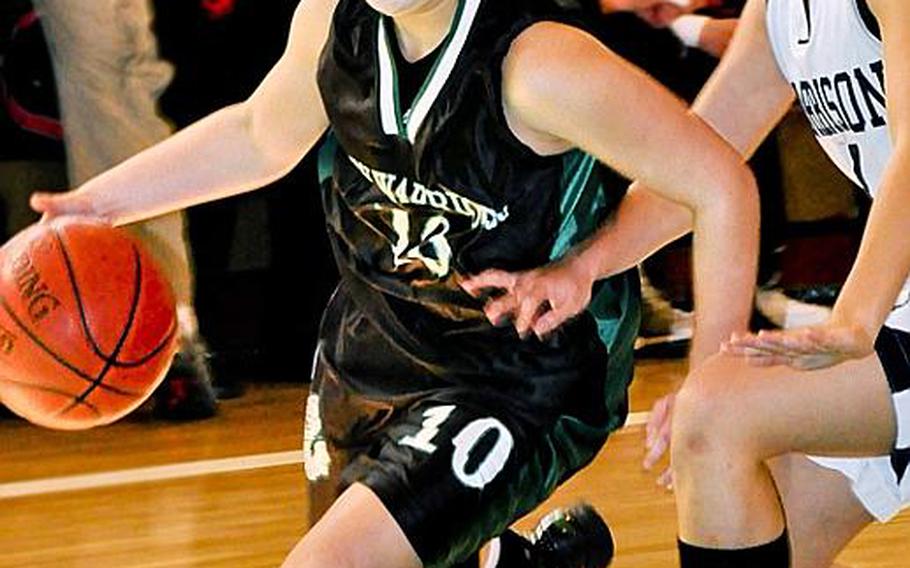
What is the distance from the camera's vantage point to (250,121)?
293 centimetres

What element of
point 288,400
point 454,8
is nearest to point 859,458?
point 454,8

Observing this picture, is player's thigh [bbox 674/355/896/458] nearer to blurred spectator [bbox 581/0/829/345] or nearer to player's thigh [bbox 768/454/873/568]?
player's thigh [bbox 768/454/873/568]

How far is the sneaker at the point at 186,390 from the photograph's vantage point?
4.99 m

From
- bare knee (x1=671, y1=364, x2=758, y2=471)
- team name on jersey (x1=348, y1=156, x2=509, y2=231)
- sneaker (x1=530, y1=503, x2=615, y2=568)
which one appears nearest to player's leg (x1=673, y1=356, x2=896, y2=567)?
bare knee (x1=671, y1=364, x2=758, y2=471)

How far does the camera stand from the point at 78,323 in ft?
9.44

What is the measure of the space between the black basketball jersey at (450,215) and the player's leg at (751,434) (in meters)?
0.27

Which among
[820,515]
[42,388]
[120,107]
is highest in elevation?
[42,388]

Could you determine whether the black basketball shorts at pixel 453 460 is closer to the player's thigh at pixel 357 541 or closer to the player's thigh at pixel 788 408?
the player's thigh at pixel 357 541

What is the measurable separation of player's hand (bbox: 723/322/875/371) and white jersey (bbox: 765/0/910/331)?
0.32 metres

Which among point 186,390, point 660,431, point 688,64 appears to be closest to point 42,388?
point 660,431

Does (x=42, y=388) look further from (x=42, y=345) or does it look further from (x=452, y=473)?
(x=452, y=473)

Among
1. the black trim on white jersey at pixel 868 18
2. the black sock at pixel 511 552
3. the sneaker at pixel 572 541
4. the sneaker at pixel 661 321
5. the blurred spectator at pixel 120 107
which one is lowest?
the sneaker at pixel 661 321

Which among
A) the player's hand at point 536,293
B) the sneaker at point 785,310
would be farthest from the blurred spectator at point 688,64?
the player's hand at point 536,293

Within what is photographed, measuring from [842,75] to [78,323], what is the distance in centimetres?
113
